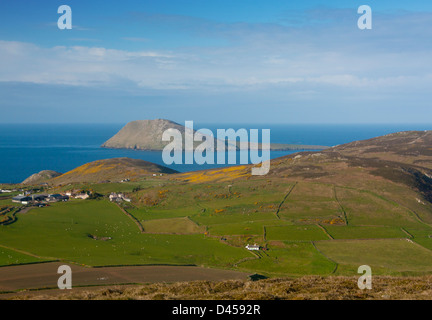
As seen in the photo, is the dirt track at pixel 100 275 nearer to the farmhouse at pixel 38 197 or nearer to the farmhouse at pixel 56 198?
the farmhouse at pixel 56 198

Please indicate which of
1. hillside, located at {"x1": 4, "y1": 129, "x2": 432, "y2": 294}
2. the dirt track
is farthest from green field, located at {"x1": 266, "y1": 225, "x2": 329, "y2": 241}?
the dirt track

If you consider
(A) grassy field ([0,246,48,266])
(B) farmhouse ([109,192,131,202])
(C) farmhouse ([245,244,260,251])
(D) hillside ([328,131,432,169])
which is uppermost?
(D) hillside ([328,131,432,169])

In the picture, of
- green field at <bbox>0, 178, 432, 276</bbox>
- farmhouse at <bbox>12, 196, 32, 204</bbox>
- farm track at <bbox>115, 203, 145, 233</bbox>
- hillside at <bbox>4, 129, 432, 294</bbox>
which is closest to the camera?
green field at <bbox>0, 178, 432, 276</bbox>

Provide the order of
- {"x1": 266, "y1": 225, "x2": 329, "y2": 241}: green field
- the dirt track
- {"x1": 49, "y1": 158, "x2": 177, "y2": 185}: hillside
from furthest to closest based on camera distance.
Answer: {"x1": 49, "y1": 158, "x2": 177, "y2": 185}: hillside → {"x1": 266, "y1": 225, "x2": 329, "y2": 241}: green field → the dirt track

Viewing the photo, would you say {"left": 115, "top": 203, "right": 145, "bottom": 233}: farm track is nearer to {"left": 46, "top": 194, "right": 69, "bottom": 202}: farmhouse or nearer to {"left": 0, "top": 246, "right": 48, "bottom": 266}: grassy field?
{"left": 46, "top": 194, "right": 69, "bottom": 202}: farmhouse

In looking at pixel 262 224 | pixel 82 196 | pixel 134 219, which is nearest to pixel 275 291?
pixel 262 224

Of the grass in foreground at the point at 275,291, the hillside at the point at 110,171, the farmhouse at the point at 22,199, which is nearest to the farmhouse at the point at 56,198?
the farmhouse at the point at 22,199
